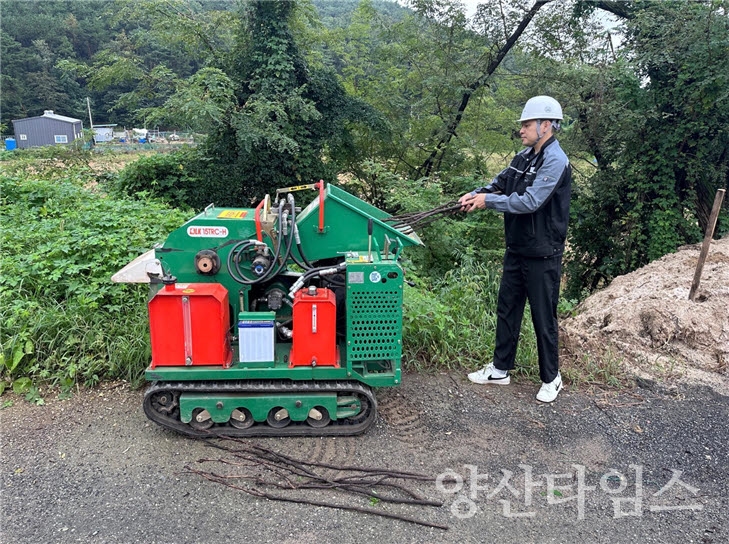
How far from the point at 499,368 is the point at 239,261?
88.3 inches

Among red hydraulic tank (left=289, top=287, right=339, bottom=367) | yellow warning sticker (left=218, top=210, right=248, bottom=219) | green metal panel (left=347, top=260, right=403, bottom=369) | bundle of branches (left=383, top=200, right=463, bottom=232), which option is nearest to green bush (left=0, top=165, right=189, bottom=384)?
yellow warning sticker (left=218, top=210, right=248, bottom=219)

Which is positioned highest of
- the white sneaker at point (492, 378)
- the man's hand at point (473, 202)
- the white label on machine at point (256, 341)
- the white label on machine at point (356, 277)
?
the man's hand at point (473, 202)

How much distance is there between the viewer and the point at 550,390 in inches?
160

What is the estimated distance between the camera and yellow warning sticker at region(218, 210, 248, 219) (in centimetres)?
355

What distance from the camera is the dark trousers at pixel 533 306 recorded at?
3.88m

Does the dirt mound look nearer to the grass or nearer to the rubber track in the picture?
the rubber track

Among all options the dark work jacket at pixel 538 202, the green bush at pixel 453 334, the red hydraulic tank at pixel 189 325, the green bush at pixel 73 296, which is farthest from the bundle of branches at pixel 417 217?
the green bush at pixel 73 296

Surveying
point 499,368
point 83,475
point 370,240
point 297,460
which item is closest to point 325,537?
point 297,460

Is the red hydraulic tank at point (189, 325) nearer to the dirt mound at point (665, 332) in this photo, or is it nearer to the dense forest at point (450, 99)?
the dirt mound at point (665, 332)

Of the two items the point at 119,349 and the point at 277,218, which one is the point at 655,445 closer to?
the point at 277,218

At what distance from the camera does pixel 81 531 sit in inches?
104

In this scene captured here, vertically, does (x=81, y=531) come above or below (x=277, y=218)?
below

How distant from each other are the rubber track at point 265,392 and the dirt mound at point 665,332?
2300 mm

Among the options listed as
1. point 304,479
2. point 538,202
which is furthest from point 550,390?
point 304,479
